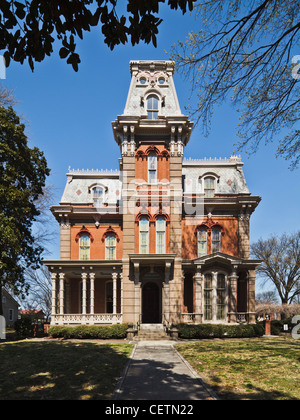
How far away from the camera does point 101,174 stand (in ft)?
94.9

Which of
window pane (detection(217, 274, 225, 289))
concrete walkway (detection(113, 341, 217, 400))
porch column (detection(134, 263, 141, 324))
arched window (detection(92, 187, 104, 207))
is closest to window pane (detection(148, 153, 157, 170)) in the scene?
arched window (detection(92, 187, 104, 207))

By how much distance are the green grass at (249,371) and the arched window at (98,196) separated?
1421 cm

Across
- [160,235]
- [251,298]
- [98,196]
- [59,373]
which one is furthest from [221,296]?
[59,373]

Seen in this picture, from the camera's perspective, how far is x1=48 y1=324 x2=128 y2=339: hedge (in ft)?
71.3

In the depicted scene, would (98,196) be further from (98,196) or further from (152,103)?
(152,103)

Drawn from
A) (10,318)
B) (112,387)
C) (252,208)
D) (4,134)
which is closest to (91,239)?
(4,134)

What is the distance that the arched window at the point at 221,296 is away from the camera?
77.9 ft

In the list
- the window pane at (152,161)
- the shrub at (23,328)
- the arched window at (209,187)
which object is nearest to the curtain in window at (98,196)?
the window pane at (152,161)

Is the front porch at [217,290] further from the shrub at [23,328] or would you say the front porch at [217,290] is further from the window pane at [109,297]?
the shrub at [23,328]

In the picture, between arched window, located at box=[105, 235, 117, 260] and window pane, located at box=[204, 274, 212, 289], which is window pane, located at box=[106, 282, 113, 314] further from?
window pane, located at box=[204, 274, 212, 289]

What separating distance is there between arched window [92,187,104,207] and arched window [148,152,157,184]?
4.78m

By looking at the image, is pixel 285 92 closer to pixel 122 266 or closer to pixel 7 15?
pixel 7 15

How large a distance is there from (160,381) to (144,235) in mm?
14974

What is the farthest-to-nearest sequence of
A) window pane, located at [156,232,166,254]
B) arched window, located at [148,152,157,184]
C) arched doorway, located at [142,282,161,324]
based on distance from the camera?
arched doorway, located at [142,282,161,324] → arched window, located at [148,152,157,184] → window pane, located at [156,232,166,254]
